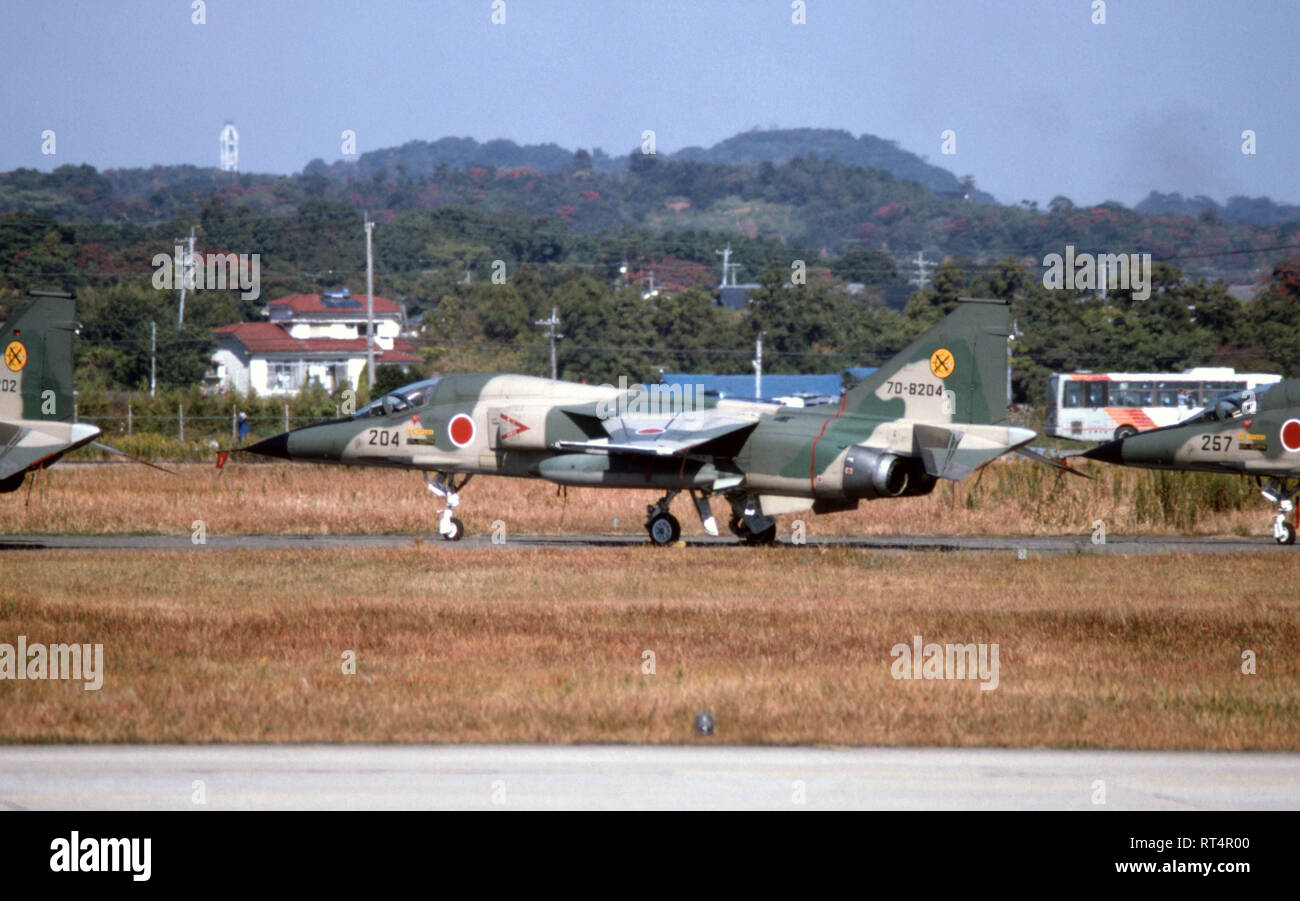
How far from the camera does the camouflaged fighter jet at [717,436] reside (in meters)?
21.1

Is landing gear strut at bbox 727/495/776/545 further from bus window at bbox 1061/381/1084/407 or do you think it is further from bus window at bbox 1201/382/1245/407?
bus window at bbox 1201/382/1245/407

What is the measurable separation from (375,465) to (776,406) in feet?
22.9

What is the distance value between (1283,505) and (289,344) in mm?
61786

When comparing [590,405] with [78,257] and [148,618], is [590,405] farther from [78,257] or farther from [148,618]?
[78,257]

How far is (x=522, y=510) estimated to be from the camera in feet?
93.5

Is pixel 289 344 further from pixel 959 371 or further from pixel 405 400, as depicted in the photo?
pixel 959 371

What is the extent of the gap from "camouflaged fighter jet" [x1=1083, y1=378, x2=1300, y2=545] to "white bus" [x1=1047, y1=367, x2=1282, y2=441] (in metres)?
37.8

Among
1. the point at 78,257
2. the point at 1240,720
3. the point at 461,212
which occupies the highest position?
the point at 461,212

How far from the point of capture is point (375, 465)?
23.9 meters

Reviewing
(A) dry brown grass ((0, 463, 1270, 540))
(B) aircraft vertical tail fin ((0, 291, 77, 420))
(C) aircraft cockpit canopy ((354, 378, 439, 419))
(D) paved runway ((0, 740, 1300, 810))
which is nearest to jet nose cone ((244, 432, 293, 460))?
(C) aircraft cockpit canopy ((354, 378, 439, 419))

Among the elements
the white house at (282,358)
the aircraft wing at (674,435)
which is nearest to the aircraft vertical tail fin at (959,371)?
the aircraft wing at (674,435)

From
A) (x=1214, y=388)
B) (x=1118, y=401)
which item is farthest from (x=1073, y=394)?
(x=1214, y=388)
